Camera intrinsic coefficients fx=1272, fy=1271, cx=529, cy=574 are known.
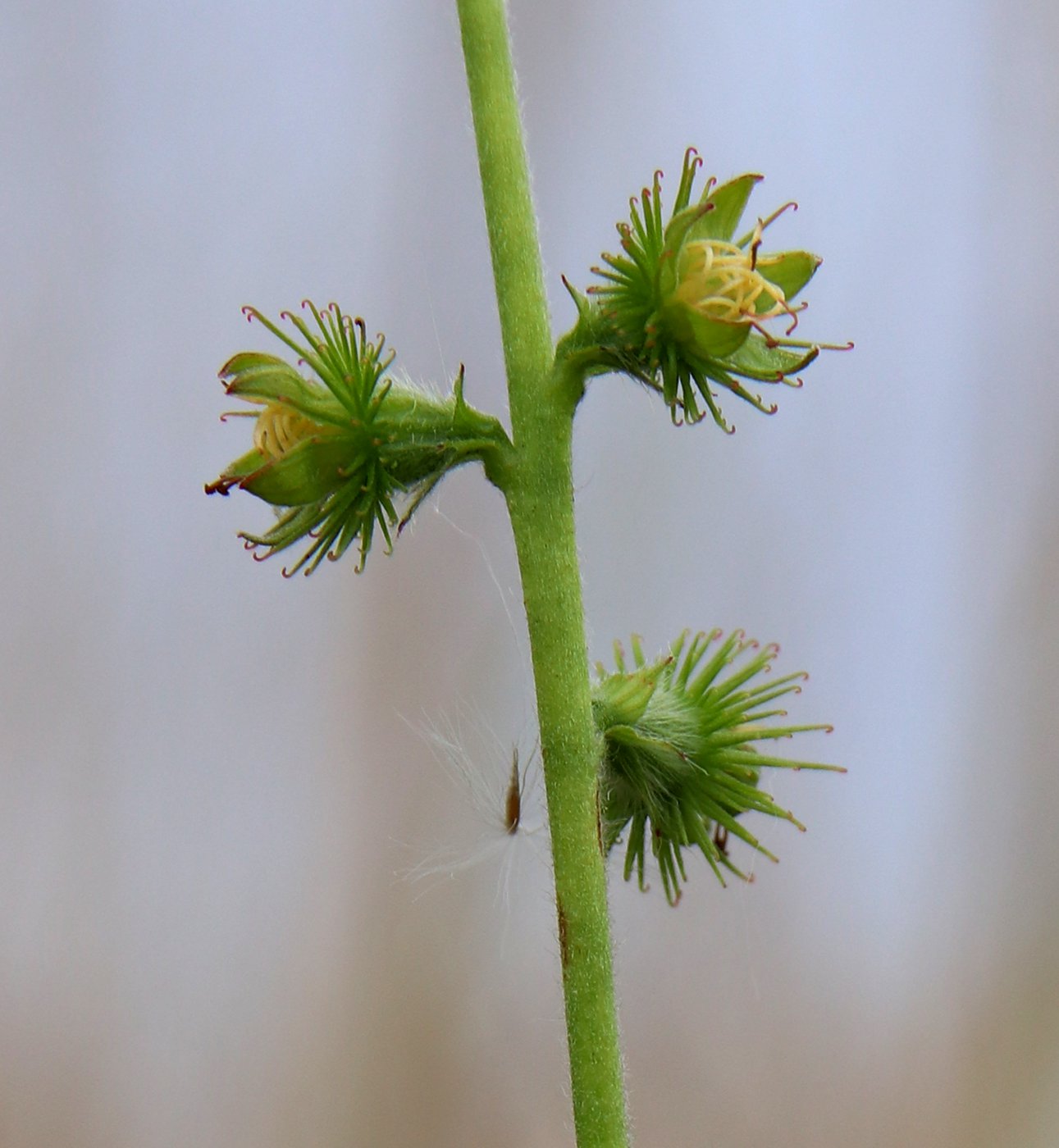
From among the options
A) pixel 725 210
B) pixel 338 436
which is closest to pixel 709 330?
pixel 725 210

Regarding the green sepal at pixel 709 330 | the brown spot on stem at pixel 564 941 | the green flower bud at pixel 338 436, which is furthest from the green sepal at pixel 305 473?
the brown spot on stem at pixel 564 941

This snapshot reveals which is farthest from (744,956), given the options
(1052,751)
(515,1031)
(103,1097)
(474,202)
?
(474,202)

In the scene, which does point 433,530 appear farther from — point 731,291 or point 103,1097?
point 731,291

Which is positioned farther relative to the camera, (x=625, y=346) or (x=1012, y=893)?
(x=1012, y=893)

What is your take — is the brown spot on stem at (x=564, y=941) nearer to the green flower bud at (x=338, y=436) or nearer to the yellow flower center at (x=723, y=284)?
the green flower bud at (x=338, y=436)

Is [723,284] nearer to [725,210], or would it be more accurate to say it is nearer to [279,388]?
[725,210]
